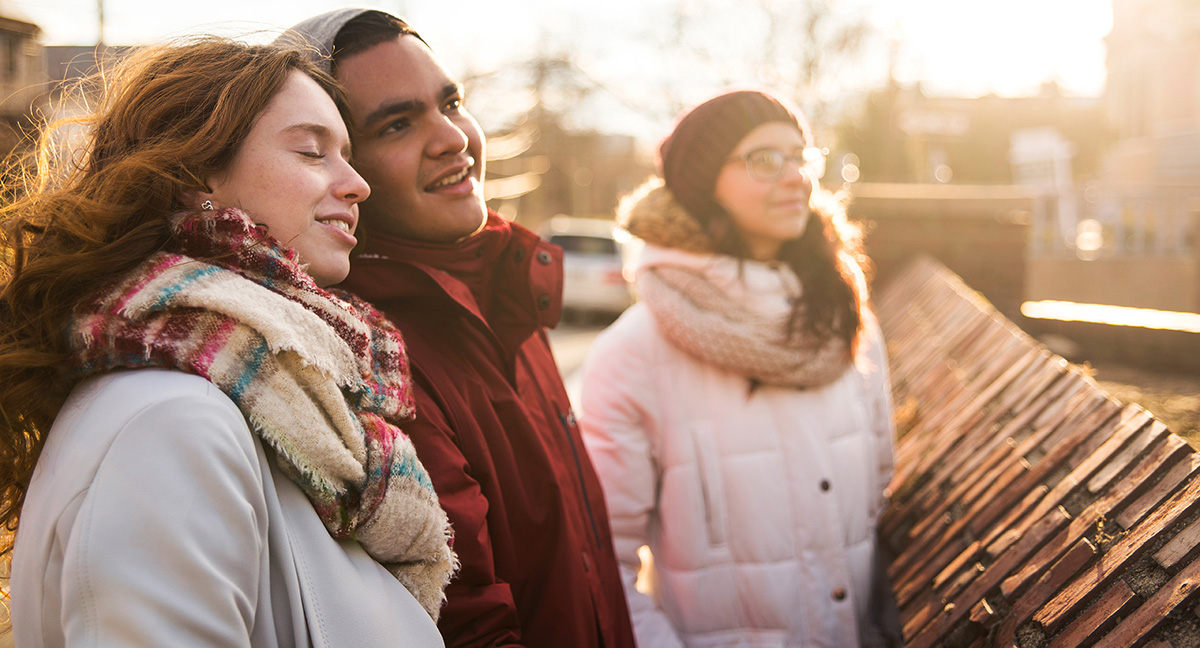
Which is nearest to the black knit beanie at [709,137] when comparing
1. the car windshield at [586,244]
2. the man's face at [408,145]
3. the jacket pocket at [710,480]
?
the jacket pocket at [710,480]

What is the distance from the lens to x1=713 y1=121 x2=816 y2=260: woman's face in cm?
248

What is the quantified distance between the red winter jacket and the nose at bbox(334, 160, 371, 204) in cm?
26

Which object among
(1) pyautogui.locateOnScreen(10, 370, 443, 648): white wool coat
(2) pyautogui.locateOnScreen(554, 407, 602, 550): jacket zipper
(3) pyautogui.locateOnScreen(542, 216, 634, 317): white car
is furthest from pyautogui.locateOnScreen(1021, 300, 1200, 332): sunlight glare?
(3) pyautogui.locateOnScreen(542, 216, 634, 317): white car

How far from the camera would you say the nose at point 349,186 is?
1.30m

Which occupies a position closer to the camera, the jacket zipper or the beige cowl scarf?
the jacket zipper

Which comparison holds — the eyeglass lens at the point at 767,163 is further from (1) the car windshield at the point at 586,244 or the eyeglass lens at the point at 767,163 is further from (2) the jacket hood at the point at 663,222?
(1) the car windshield at the point at 586,244

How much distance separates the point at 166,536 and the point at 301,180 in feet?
1.88

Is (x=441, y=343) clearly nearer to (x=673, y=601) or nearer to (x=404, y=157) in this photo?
(x=404, y=157)

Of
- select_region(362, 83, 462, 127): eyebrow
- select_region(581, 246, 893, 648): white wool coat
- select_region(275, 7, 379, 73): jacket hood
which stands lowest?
select_region(581, 246, 893, 648): white wool coat

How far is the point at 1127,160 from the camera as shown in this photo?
2197 centimetres

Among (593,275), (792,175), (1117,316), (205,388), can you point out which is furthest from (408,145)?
(593,275)

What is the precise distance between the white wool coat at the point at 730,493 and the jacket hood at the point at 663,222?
79mm

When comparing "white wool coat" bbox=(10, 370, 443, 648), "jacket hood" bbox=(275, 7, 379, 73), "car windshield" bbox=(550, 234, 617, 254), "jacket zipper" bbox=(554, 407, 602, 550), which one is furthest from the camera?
"car windshield" bbox=(550, 234, 617, 254)

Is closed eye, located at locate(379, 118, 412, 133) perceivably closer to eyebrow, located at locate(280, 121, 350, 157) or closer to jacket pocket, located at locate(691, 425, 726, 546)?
eyebrow, located at locate(280, 121, 350, 157)
